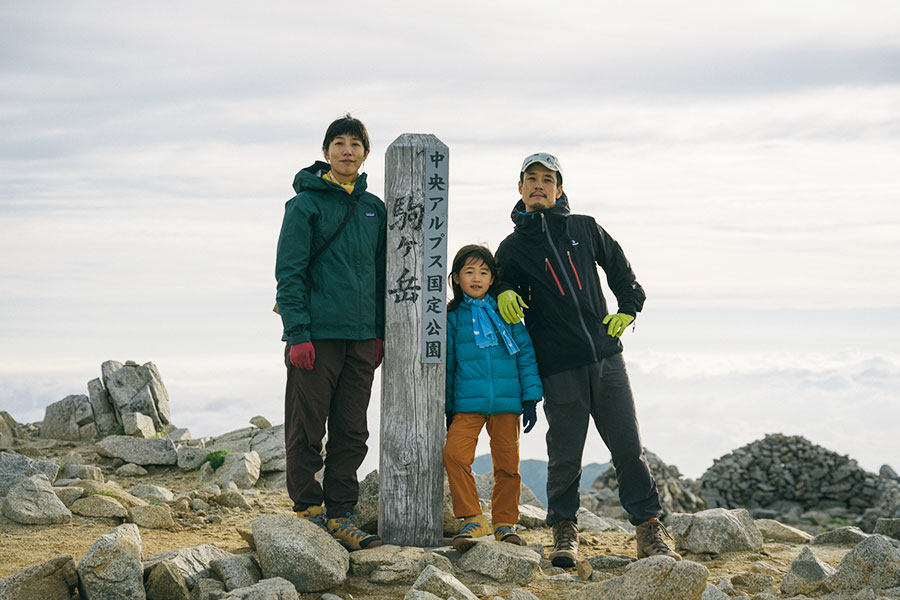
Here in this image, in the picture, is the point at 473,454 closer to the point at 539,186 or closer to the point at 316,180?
the point at 539,186

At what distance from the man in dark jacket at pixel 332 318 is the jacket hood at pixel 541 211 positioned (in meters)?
1.25

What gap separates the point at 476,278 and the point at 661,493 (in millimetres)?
12494

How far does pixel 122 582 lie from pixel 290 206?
3.31 m

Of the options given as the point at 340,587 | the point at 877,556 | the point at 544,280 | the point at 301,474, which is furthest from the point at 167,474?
the point at 877,556

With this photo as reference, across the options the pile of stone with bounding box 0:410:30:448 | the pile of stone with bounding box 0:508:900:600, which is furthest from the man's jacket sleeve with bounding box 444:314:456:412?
the pile of stone with bounding box 0:410:30:448

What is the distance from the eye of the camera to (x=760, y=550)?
880cm

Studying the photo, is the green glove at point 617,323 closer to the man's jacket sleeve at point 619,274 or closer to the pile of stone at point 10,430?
the man's jacket sleeve at point 619,274

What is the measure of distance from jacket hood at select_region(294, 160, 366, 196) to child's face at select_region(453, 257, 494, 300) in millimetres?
1194

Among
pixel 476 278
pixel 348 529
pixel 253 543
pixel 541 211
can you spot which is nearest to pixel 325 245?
pixel 476 278

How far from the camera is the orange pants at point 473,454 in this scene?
7316 mm

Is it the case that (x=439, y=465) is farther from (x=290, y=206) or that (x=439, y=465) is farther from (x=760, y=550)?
(x=760, y=550)

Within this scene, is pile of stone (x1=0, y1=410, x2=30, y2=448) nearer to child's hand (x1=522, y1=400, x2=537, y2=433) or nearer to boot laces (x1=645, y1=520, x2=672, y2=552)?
child's hand (x1=522, y1=400, x2=537, y2=433)

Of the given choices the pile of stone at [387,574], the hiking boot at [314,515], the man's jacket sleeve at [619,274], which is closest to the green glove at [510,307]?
the man's jacket sleeve at [619,274]

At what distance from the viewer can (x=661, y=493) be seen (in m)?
18.3
